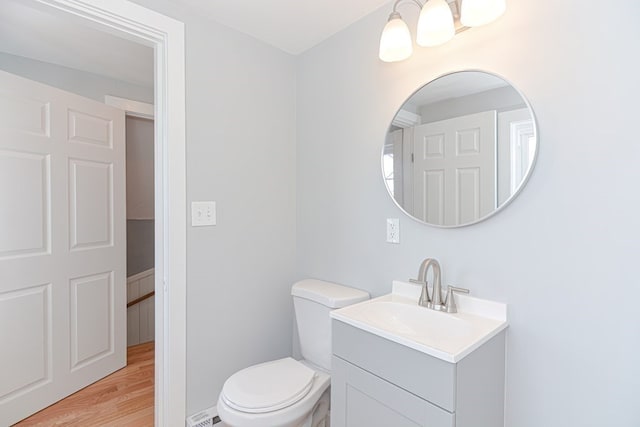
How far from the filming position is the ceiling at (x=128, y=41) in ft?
4.88

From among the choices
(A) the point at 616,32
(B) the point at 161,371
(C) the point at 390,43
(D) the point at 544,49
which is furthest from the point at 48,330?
(A) the point at 616,32

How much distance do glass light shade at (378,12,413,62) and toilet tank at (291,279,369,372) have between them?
1.10 meters

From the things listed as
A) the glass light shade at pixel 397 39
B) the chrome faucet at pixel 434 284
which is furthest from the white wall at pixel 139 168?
the chrome faucet at pixel 434 284

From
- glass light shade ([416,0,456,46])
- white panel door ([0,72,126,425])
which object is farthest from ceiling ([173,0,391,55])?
white panel door ([0,72,126,425])

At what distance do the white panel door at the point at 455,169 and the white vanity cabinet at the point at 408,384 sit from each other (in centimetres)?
47

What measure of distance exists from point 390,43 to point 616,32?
0.70 metres

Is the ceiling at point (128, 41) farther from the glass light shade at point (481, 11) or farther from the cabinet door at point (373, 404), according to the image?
the cabinet door at point (373, 404)

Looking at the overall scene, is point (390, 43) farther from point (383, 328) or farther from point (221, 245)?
point (221, 245)

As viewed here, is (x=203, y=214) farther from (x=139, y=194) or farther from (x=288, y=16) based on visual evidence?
(x=139, y=194)

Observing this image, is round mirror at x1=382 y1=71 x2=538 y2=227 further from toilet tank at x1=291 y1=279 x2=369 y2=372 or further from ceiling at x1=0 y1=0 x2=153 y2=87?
ceiling at x1=0 y1=0 x2=153 y2=87

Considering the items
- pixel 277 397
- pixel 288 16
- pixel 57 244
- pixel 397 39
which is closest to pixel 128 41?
pixel 288 16

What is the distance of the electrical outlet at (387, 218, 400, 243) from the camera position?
1438mm

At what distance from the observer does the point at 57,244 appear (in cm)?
189

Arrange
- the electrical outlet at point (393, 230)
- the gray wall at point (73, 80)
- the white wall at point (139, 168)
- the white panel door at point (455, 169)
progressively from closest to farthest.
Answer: the white panel door at point (455, 169)
the electrical outlet at point (393, 230)
the gray wall at point (73, 80)
the white wall at point (139, 168)
